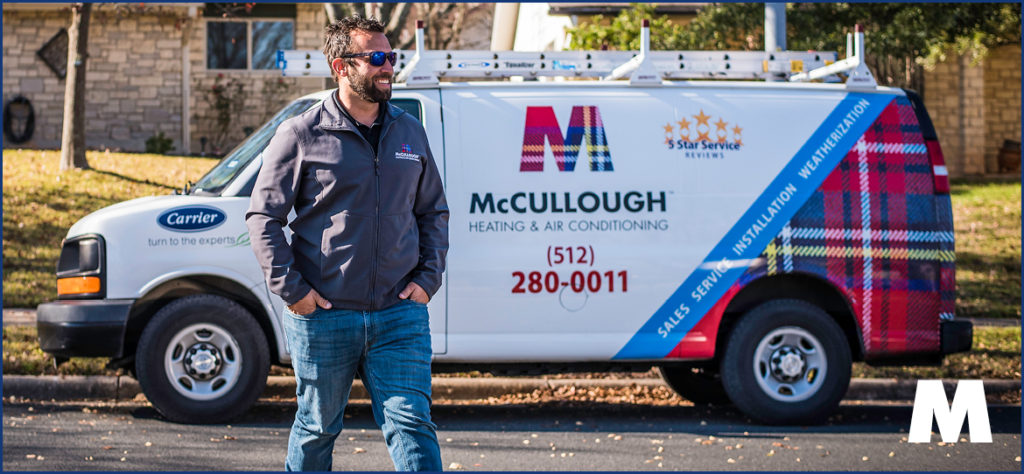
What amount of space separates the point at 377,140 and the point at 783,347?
166 inches

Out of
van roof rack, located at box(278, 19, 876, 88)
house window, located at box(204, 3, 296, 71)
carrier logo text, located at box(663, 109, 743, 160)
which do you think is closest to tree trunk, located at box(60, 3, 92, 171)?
house window, located at box(204, 3, 296, 71)

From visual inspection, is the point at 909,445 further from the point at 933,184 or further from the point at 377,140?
the point at 377,140

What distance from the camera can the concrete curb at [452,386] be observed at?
26.8ft

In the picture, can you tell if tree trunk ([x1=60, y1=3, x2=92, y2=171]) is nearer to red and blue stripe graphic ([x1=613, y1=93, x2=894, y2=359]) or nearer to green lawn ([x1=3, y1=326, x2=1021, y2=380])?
green lawn ([x1=3, y1=326, x2=1021, y2=380])

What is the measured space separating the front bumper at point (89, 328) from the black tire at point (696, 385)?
3836mm

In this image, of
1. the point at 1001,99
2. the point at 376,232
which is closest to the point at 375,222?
the point at 376,232

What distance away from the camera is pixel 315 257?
4098 mm

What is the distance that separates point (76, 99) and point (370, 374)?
46.1ft

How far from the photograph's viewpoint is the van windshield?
24.4ft

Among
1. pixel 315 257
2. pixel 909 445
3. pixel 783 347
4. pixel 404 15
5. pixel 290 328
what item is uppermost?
pixel 404 15

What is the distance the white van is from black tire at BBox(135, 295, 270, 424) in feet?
0.04

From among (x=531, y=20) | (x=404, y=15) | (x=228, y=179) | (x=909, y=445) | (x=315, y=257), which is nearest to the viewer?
(x=315, y=257)

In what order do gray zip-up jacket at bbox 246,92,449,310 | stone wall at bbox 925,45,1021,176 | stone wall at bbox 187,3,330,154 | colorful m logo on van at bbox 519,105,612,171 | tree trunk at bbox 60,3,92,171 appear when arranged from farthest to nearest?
1. stone wall at bbox 187,3,330,154
2. stone wall at bbox 925,45,1021,176
3. tree trunk at bbox 60,3,92,171
4. colorful m logo on van at bbox 519,105,612,171
5. gray zip-up jacket at bbox 246,92,449,310

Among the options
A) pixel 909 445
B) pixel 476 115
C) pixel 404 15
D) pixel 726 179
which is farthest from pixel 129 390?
pixel 404 15
